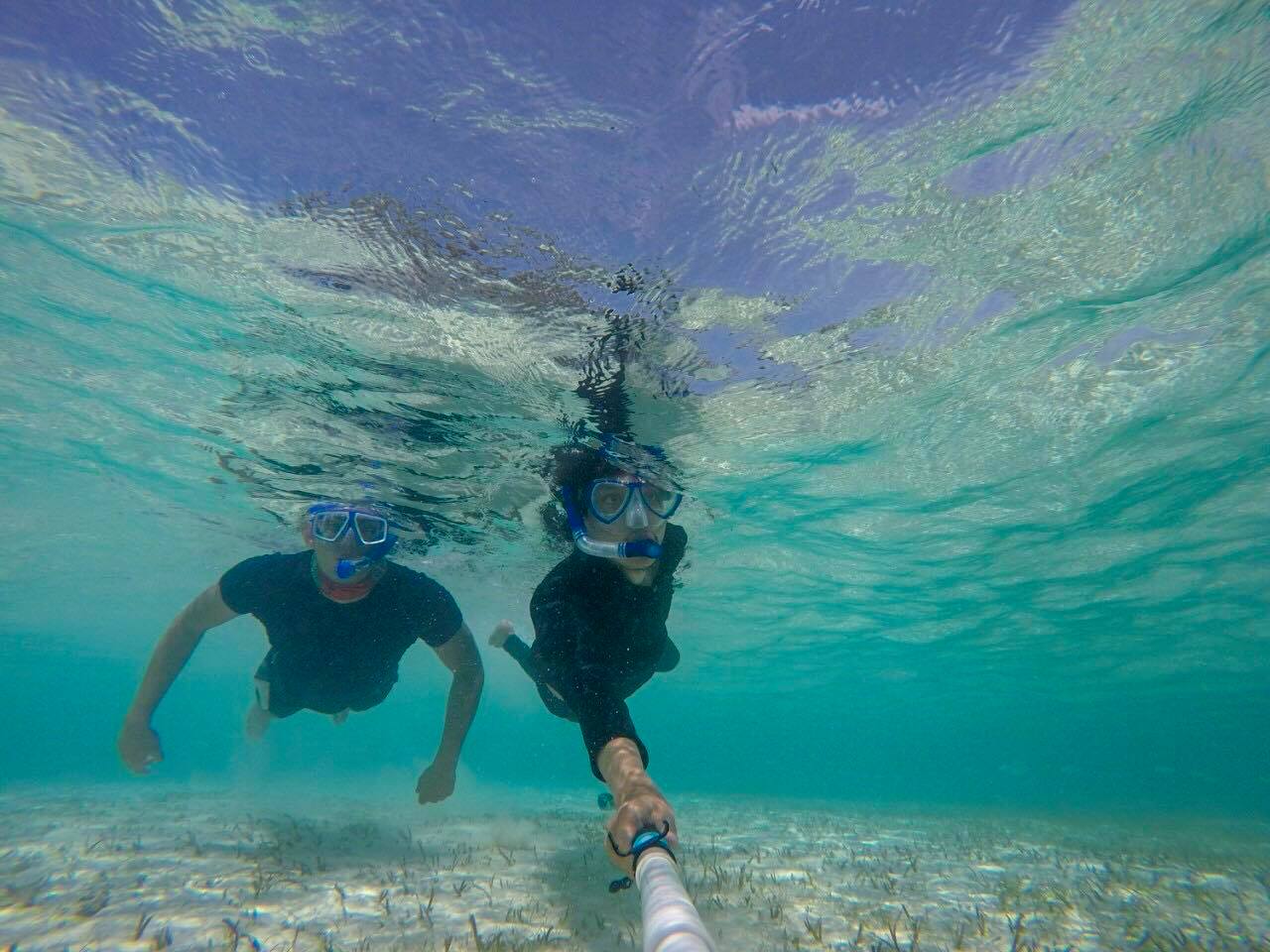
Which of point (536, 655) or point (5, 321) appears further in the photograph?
point (5, 321)

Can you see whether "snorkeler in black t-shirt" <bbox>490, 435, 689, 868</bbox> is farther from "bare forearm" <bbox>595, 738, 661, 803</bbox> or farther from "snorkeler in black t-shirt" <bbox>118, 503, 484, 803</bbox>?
"snorkeler in black t-shirt" <bbox>118, 503, 484, 803</bbox>

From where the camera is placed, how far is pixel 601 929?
4.34 metres

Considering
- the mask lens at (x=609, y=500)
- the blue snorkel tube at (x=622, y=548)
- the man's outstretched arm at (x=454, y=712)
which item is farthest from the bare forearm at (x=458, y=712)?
the blue snorkel tube at (x=622, y=548)

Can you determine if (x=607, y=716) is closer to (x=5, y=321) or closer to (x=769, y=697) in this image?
(x=5, y=321)

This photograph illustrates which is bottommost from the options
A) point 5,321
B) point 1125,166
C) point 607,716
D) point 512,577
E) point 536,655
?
point 607,716

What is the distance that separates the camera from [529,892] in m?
5.46

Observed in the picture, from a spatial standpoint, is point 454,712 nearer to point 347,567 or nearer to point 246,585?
point 347,567

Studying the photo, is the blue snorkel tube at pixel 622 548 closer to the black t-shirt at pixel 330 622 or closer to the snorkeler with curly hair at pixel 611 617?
the snorkeler with curly hair at pixel 611 617

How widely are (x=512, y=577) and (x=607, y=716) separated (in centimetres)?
1820

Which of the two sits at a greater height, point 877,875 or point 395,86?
point 395,86

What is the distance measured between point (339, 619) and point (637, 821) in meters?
7.30

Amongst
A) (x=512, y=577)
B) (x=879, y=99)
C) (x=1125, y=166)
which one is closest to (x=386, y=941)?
(x=879, y=99)

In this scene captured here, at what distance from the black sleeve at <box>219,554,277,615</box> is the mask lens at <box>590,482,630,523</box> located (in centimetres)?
426

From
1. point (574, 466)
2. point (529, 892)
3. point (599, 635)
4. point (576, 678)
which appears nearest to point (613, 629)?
point (599, 635)
